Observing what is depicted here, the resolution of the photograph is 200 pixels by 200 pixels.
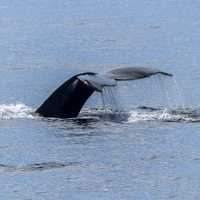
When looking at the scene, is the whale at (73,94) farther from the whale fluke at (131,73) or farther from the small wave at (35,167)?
the small wave at (35,167)

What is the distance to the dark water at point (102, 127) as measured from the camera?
18188 millimetres

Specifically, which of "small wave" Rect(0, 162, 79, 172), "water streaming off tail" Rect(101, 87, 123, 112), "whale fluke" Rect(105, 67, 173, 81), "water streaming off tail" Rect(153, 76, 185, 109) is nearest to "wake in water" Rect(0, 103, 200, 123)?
"water streaming off tail" Rect(101, 87, 123, 112)

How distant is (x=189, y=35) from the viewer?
41656mm

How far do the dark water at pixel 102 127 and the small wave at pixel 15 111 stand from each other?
0.6 inches

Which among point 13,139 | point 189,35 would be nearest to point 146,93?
point 13,139

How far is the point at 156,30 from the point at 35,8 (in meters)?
16.9

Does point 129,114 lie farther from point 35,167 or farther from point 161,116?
point 35,167

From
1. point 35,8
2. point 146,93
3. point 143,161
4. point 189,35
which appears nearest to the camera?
point 143,161

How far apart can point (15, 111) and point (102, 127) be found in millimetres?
2446

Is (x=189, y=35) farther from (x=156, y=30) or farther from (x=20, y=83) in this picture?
(x=20, y=83)

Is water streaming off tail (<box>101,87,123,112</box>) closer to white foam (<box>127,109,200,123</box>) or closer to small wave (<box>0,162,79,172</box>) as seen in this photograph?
white foam (<box>127,109,200,123</box>)

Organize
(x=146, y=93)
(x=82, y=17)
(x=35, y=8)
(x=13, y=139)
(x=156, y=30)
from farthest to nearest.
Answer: (x=35, y=8), (x=82, y=17), (x=156, y=30), (x=146, y=93), (x=13, y=139)

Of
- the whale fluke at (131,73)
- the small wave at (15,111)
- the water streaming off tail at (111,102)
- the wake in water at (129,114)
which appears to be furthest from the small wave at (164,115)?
the small wave at (15,111)

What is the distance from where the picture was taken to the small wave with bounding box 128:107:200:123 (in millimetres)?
22469
